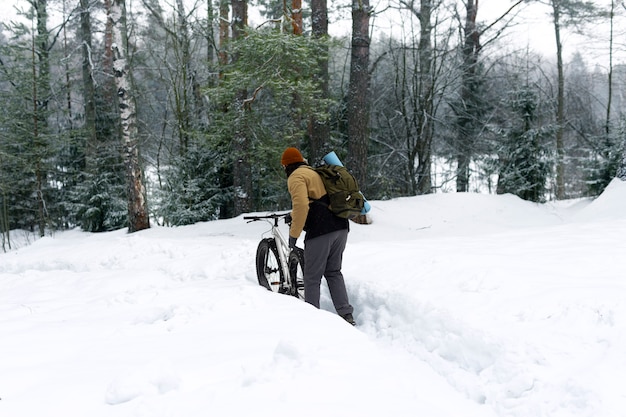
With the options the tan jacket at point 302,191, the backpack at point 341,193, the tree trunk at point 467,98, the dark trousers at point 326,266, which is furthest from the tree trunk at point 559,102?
the tan jacket at point 302,191

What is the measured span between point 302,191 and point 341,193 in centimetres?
43

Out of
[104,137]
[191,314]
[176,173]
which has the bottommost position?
[191,314]

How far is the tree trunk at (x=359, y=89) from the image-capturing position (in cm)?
1058

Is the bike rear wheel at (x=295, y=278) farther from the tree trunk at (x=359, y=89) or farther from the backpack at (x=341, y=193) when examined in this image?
the tree trunk at (x=359, y=89)

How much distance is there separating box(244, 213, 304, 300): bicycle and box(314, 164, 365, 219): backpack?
75 cm

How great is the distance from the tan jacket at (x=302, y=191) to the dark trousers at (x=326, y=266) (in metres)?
0.27

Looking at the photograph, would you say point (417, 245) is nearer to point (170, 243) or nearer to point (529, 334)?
point (529, 334)

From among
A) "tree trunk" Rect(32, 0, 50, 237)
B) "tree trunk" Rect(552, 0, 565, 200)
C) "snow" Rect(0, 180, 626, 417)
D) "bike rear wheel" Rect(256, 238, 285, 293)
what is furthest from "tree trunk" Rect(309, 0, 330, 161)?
"tree trunk" Rect(552, 0, 565, 200)

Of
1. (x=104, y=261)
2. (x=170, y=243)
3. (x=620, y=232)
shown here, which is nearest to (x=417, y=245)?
(x=620, y=232)

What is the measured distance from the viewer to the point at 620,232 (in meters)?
6.29

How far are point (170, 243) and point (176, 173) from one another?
6096 mm

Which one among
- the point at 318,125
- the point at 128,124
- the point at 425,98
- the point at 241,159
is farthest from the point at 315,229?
the point at 425,98

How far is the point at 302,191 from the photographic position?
4.61 metres

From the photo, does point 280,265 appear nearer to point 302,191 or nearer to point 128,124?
point 302,191
